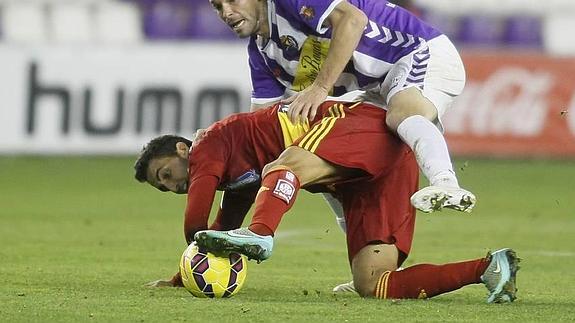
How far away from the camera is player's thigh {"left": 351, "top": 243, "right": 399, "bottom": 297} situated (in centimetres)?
675

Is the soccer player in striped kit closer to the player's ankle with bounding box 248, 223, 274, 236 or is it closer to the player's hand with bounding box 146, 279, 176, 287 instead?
the player's ankle with bounding box 248, 223, 274, 236

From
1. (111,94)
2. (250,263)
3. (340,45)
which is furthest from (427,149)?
(111,94)

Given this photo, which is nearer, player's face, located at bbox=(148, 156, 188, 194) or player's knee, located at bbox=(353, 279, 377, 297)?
player's knee, located at bbox=(353, 279, 377, 297)

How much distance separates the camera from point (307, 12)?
22.9ft

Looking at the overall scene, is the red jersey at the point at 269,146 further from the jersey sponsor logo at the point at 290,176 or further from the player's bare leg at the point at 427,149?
A: the jersey sponsor logo at the point at 290,176

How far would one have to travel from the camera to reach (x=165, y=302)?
20.6 feet

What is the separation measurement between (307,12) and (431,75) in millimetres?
750

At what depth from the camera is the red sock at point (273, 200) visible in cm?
620

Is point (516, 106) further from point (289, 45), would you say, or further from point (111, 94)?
point (289, 45)

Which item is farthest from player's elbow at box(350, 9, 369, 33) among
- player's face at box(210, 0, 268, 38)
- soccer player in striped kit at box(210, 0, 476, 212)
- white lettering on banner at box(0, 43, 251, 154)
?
white lettering on banner at box(0, 43, 251, 154)

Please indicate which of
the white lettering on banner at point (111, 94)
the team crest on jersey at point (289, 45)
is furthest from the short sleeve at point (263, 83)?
the white lettering on banner at point (111, 94)

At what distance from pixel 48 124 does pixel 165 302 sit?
11157 mm

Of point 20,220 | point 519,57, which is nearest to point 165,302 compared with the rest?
point 20,220

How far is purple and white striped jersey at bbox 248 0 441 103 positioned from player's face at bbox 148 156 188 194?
89 centimetres
